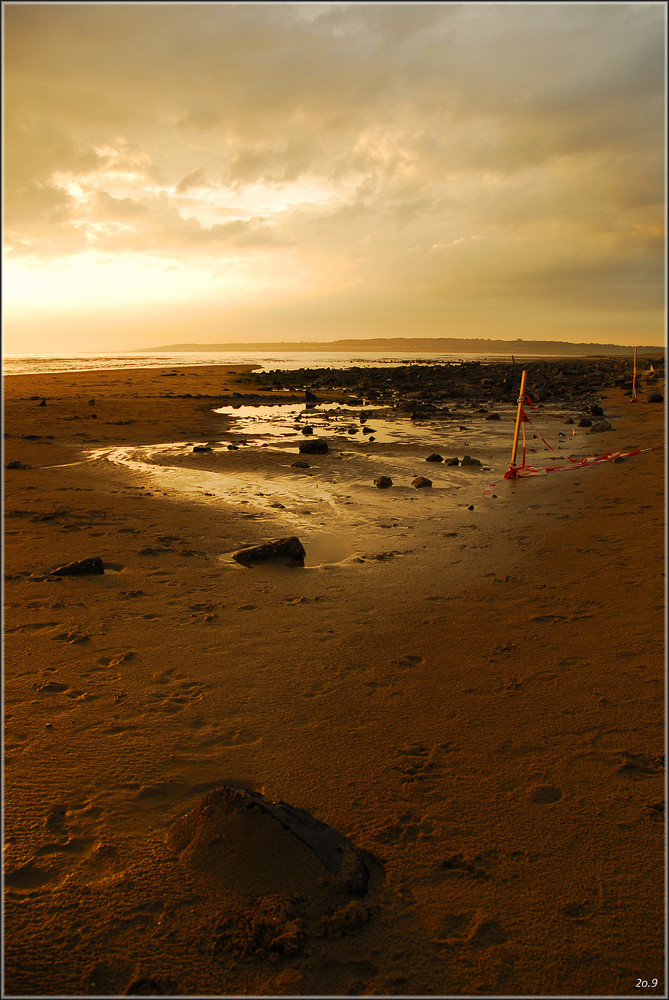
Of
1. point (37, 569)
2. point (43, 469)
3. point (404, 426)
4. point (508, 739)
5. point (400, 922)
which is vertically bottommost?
point (400, 922)

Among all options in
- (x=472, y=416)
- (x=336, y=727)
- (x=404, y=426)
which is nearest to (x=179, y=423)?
(x=404, y=426)

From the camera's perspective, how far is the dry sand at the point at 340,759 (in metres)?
2.24

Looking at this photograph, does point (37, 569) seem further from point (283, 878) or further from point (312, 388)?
point (312, 388)

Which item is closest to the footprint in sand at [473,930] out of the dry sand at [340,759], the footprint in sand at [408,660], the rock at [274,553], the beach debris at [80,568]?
the dry sand at [340,759]

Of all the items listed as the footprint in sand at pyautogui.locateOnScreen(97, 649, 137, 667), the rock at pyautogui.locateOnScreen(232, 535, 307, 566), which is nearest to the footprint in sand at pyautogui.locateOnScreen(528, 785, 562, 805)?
the footprint in sand at pyautogui.locateOnScreen(97, 649, 137, 667)

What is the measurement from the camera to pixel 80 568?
5926 millimetres

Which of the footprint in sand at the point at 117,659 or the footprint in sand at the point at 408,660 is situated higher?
the footprint in sand at the point at 117,659

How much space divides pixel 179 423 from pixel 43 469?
714cm

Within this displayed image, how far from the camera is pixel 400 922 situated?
93.4 inches

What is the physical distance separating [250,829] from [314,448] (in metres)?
11.1

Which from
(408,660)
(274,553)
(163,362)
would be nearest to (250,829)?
(408,660)

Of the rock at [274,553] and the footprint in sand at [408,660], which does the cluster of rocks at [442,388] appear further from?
the footprint in sand at [408,660]

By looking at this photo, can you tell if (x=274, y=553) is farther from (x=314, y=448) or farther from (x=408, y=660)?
(x=314, y=448)

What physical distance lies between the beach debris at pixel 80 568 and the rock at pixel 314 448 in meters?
7.78
